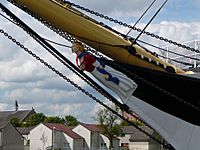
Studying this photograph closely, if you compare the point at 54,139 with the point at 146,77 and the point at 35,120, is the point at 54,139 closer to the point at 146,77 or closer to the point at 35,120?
the point at 35,120

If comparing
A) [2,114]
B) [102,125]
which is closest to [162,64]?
[102,125]

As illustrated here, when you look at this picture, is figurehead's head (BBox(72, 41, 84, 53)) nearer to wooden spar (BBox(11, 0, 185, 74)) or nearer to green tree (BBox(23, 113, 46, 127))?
wooden spar (BBox(11, 0, 185, 74))

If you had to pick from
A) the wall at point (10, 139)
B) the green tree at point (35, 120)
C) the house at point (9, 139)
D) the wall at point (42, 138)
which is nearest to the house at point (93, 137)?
the wall at point (42, 138)

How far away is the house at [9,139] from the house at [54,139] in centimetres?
331

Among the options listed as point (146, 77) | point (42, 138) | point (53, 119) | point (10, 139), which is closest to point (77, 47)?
point (146, 77)

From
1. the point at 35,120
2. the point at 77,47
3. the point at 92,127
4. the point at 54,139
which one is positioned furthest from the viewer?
the point at 35,120

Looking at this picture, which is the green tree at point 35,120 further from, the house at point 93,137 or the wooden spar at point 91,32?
the wooden spar at point 91,32

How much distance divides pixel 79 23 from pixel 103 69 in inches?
25.5

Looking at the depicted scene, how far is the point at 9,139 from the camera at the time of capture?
237 feet

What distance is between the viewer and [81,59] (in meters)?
7.11

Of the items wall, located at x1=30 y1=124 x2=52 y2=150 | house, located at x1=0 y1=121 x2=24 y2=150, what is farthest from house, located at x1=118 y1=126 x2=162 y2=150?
house, located at x1=0 y1=121 x2=24 y2=150

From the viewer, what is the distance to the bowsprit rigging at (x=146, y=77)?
7.10 m

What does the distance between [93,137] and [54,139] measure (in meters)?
6.82

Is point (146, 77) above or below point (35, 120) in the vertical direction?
below
